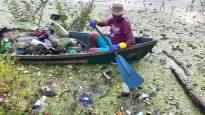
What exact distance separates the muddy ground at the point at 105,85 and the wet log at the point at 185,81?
6cm

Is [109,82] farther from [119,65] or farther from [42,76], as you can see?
[42,76]

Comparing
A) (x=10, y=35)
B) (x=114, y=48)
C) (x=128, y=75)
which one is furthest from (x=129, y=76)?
(x=10, y=35)

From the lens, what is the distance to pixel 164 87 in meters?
6.46

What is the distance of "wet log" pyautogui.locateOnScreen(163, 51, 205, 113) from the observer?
234 inches

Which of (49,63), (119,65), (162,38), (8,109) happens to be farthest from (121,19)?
(8,109)

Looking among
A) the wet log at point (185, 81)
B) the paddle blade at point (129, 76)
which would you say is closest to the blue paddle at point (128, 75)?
the paddle blade at point (129, 76)

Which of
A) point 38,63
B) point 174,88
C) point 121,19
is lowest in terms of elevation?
point 174,88

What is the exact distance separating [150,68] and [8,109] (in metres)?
2.80

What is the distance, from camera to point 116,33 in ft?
22.8

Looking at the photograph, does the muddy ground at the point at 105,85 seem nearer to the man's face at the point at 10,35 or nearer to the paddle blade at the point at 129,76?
the paddle blade at the point at 129,76

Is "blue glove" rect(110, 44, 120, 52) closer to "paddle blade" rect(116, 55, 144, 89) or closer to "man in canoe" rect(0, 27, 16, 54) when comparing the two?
"paddle blade" rect(116, 55, 144, 89)

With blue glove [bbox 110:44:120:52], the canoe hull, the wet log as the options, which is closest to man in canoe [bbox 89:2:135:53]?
blue glove [bbox 110:44:120:52]

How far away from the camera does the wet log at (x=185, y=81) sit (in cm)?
594

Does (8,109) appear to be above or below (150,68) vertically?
above
